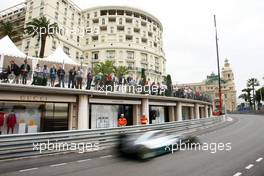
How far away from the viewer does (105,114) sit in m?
18.0

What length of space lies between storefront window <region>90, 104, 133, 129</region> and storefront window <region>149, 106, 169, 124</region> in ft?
12.1

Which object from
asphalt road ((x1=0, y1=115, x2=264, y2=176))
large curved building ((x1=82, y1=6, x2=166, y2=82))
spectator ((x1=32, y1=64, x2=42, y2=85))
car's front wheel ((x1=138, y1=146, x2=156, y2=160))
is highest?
large curved building ((x1=82, y1=6, x2=166, y2=82))

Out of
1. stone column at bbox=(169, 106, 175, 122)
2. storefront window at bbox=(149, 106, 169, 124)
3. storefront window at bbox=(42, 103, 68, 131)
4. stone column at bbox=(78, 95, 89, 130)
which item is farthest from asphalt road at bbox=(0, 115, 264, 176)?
stone column at bbox=(169, 106, 175, 122)

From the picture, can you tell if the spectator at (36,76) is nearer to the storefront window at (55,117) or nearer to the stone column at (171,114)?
the storefront window at (55,117)

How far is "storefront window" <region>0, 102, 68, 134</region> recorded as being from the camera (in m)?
13.2

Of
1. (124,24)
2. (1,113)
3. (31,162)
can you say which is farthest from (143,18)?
(31,162)

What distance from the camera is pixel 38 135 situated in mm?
9414

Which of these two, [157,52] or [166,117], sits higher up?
[157,52]

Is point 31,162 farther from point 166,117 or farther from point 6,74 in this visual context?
point 166,117

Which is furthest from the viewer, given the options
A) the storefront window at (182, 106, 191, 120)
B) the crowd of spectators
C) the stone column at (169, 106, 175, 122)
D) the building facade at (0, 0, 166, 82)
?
the building facade at (0, 0, 166, 82)

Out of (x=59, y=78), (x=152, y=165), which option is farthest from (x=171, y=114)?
(x=152, y=165)

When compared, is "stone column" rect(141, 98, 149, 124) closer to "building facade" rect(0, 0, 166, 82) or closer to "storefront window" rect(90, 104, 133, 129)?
"storefront window" rect(90, 104, 133, 129)

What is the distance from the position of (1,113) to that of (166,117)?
1683 centimetres

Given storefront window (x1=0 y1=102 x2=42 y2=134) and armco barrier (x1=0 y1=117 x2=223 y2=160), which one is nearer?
armco barrier (x1=0 y1=117 x2=223 y2=160)
